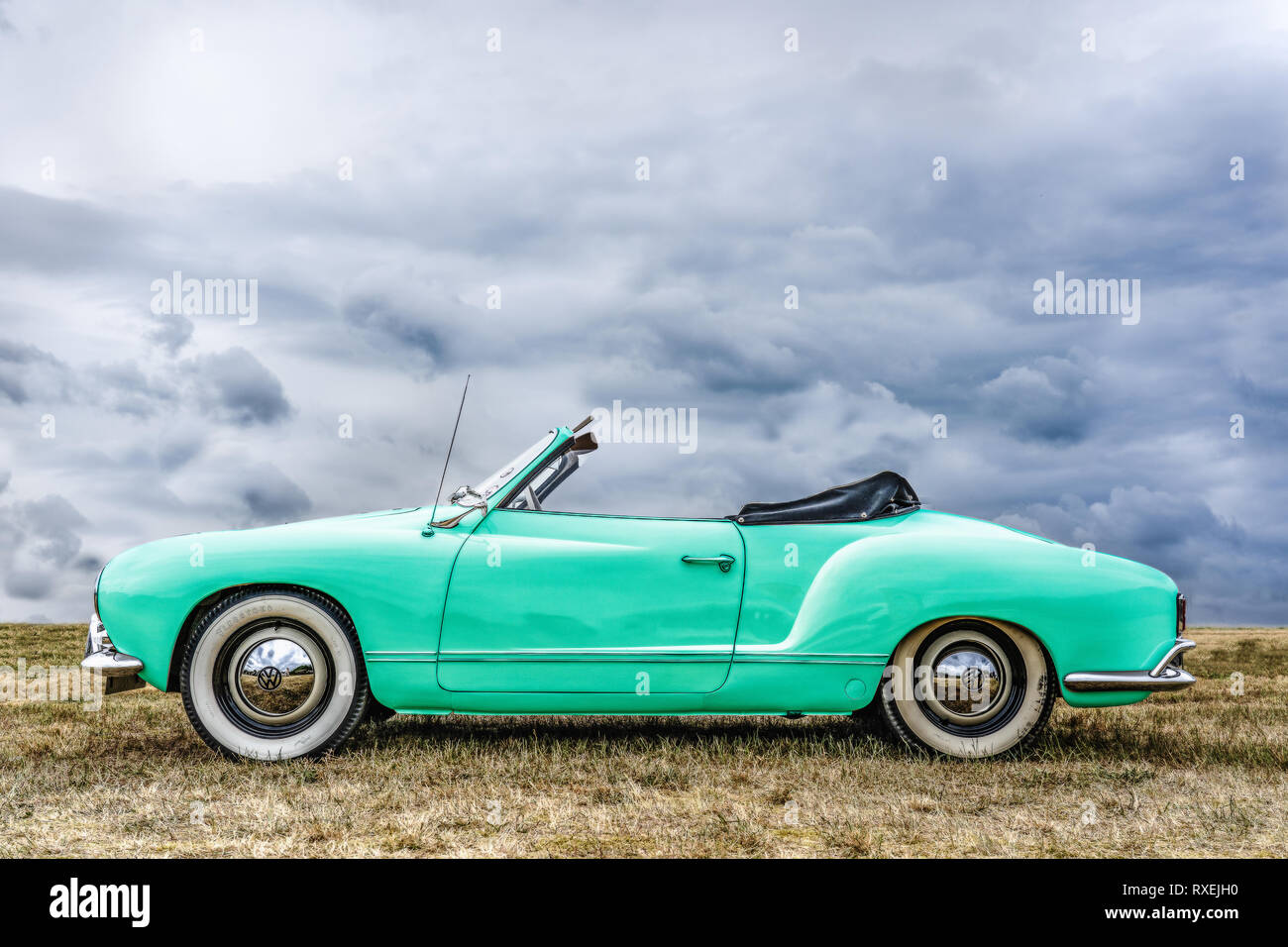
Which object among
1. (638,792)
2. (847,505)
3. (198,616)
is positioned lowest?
(638,792)

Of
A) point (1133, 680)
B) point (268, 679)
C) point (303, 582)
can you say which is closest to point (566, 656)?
point (303, 582)

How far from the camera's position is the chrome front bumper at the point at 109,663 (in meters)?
4.95

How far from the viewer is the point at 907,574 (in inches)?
200

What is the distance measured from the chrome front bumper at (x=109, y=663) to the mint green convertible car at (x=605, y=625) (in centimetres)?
1

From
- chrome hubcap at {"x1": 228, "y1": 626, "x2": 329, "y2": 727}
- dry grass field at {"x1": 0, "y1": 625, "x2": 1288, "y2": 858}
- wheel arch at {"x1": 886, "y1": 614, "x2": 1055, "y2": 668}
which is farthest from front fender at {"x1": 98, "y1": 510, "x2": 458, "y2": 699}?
wheel arch at {"x1": 886, "y1": 614, "x2": 1055, "y2": 668}

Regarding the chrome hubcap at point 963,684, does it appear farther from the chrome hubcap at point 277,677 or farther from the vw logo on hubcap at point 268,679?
the vw logo on hubcap at point 268,679

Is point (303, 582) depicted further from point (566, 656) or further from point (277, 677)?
point (566, 656)

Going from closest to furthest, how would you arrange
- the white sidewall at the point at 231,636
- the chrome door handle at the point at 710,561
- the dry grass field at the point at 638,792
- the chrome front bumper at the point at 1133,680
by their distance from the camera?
1. the dry grass field at the point at 638,792
2. the white sidewall at the point at 231,636
3. the chrome door handle at the point at 710,561
4. the chrome front bumper at the point at 1133,680

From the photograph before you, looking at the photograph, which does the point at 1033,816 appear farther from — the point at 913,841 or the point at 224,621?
the point at 224,621

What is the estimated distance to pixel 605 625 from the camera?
4.94 metres

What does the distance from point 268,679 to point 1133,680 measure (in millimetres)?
4220

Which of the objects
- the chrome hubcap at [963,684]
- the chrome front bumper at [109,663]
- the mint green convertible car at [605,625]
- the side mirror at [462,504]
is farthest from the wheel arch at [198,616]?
the chrome hubcap at [963,684]

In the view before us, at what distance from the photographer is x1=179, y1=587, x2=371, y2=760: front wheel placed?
490cm
